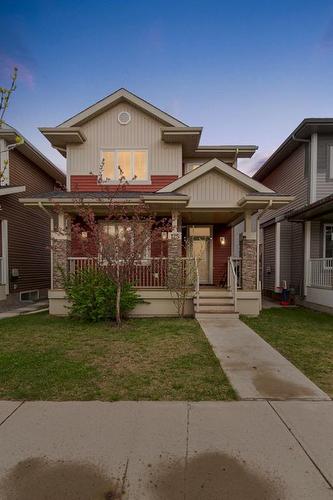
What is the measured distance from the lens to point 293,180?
13.6 meters

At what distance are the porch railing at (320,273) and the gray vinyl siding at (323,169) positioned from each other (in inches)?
104

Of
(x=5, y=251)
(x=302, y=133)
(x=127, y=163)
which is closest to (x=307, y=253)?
(x=302, y=133)

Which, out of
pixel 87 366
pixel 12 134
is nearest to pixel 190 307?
pixel 87 366

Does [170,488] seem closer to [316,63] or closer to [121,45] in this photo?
[121,45]

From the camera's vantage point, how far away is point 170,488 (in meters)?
2.21

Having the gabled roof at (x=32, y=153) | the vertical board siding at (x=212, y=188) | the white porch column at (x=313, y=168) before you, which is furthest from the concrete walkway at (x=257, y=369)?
the gabled roof at (x=32, y=153)

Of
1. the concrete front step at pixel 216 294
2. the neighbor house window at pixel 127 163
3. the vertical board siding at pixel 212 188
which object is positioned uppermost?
the neighbor house window at pixel 127 163

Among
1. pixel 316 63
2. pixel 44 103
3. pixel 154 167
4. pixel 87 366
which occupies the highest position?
pixel 316 63

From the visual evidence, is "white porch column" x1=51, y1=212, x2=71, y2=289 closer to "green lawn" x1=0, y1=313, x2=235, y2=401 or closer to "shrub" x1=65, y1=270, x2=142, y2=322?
"shrub" x1=65, y1=270, x2=142, y2=322

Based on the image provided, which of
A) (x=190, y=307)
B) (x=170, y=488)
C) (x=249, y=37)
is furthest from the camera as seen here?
(x=249, y=37)

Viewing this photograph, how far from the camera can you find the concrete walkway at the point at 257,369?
12.6 ft

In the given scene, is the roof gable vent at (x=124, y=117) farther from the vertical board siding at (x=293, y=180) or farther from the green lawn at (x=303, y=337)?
the green lawn at (x=303, y=337)

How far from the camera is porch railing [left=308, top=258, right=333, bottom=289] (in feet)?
36.6

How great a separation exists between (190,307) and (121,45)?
15370 mm
